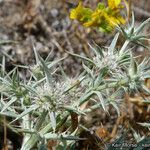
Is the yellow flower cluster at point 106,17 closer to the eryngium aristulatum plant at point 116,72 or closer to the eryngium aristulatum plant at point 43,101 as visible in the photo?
the eryngium aristulatum plant at point 116,72

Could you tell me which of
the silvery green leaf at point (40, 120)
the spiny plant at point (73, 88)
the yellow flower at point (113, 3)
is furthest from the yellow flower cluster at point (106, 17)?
the silvery green leaf at point (40, 120)

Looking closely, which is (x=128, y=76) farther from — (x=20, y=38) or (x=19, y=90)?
(x=20, y=38)

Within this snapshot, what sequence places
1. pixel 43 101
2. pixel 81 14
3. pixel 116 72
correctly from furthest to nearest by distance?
pixel 81 14, pixel 116 72, pixel 43 101

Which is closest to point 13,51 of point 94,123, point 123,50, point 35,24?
point 35,24

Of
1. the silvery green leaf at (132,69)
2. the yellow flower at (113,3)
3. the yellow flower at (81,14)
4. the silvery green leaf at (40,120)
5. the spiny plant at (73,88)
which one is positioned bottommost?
the silvery green leaf at (40,120)

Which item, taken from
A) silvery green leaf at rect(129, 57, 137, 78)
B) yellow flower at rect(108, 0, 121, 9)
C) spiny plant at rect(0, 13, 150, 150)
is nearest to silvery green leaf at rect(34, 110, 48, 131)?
spiny plant at rect(0, 13, 150, 150)

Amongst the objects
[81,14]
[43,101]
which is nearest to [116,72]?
[43,101]

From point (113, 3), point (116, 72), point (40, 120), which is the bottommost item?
point (40, 120)

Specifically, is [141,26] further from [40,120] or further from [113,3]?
[40,120]
